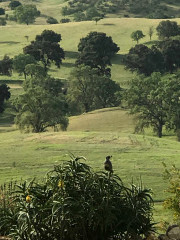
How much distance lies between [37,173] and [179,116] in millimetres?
38304

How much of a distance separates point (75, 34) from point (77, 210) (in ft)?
442

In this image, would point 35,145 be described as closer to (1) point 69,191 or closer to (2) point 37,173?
(2) point 37,173

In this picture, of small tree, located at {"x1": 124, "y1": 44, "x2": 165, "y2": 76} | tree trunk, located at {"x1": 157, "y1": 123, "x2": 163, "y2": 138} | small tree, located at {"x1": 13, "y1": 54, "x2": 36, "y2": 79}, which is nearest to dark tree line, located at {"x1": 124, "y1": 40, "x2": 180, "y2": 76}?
small tree, located at {"x1": 124, "y1": 44, "x2": 165, "y2": 76}

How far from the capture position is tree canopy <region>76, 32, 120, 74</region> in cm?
11912

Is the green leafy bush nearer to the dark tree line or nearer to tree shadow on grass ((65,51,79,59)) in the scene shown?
the dark tree line

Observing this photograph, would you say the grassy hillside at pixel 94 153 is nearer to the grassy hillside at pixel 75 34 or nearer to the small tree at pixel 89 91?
the small tree at pixel 89 91

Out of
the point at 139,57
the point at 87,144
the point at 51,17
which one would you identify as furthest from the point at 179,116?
the point at 51,17

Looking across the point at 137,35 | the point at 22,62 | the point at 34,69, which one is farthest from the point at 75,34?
the point at 34,69

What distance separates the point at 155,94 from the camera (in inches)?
2965

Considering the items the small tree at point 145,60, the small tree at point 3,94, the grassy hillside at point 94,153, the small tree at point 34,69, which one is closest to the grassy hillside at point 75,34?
the small tree at point 145,60

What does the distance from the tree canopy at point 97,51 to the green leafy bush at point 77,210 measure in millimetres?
100341

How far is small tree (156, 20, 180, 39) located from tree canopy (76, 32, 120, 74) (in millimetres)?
14337

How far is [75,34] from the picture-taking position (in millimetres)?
147875

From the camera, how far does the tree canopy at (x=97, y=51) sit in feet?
391
